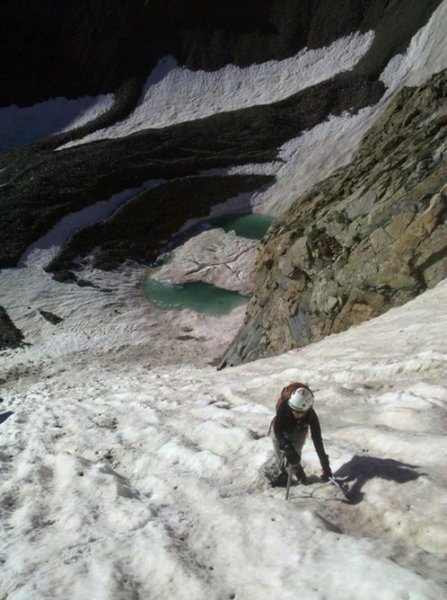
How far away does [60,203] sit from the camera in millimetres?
51312

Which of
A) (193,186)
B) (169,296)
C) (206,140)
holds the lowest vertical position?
(169,296)

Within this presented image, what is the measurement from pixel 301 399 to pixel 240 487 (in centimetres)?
222

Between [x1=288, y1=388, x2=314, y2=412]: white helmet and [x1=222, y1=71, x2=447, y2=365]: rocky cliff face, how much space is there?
1146 cm

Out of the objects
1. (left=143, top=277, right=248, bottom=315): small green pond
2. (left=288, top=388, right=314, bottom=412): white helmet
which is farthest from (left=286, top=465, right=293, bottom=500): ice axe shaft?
(left=143, top=277, right=248, bottom=315): small green pond

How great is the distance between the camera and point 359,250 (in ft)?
68.8

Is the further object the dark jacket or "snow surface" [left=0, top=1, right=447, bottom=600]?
the dark jacket

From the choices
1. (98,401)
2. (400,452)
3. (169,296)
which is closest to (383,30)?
(169,296)

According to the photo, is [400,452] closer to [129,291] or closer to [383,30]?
[129,291]

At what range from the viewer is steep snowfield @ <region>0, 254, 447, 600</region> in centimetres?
700

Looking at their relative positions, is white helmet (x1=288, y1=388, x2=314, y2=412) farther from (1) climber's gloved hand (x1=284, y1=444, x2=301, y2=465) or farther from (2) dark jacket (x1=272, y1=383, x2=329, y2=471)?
(1) climber's gloved hand (x1=284, y1=444, x2=301, y2=465)

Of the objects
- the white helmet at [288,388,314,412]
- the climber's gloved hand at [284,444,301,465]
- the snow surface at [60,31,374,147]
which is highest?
the snow surface at [60,31,374,147]

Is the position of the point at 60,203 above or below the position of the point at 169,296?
above

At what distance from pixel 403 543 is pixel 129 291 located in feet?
123

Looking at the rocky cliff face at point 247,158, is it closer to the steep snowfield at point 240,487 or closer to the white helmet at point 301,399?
the steep snowfield at point 240,487
